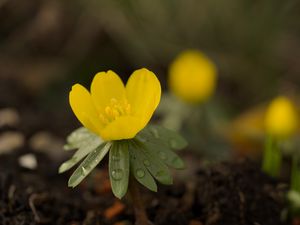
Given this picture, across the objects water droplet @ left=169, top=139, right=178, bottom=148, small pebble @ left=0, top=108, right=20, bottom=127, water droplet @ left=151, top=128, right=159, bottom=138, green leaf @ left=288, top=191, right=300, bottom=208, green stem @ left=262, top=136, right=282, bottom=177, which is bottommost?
green leaf @ left=288, top=191, right=300, bottom=208

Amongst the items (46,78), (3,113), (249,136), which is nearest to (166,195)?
(3,113)

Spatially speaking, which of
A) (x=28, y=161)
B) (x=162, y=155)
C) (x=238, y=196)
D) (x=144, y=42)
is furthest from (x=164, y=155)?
(x=144, y=42)

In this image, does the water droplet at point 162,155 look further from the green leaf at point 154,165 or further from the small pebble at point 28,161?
the small pebble at point 28,161

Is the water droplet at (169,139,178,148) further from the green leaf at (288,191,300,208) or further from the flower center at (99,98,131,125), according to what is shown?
the green leaf at (288,191,300,208)

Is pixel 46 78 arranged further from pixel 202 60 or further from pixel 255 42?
pixel 255 42

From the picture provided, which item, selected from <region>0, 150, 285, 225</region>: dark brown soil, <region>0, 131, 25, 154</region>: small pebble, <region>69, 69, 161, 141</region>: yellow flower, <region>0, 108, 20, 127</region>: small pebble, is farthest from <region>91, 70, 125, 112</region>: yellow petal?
<region>0, 108, 20, 127</region>: small pebble

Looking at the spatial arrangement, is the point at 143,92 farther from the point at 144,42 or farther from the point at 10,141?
the point at 144,42
